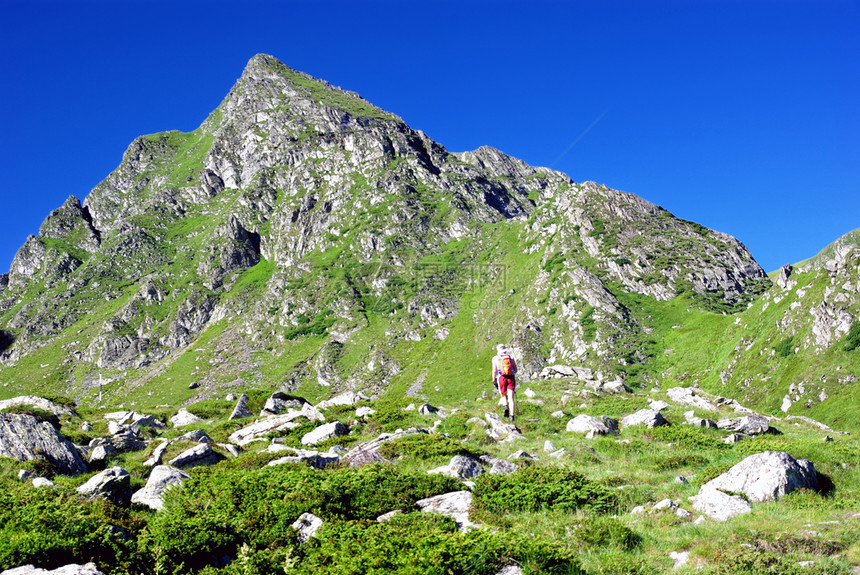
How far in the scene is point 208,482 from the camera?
12664 mm

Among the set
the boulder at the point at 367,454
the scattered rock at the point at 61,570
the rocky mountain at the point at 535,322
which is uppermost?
the rocky mountain at the point at 535,322

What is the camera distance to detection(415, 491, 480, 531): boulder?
11.4m

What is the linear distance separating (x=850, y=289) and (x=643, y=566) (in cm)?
7101

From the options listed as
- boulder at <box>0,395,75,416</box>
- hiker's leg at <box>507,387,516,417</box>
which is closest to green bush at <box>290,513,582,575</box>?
hiker's leg at <box>507,387,516,417</box>

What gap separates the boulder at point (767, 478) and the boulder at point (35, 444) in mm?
21136

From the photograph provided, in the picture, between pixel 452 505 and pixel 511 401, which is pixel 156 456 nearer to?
pixel 452 505

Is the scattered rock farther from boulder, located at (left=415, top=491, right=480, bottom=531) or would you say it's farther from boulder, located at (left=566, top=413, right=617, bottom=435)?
boulder, located at (left=566, top=413, right=617, bottom=435)

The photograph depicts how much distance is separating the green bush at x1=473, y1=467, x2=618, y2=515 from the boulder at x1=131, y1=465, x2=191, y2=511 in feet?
28.0

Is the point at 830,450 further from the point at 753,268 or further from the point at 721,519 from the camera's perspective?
the point at 753,268

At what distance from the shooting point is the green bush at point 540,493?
11.8 m

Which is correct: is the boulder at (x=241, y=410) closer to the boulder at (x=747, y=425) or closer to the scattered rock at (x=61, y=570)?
the scattered rock at (x=61, y=570)

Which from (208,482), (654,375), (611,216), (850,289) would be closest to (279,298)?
(611,216)

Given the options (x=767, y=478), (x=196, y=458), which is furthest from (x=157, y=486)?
(x=767, y=478)

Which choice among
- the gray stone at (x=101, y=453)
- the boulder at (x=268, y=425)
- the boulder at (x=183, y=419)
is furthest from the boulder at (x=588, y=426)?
the boulder at (x=183, y=419)
